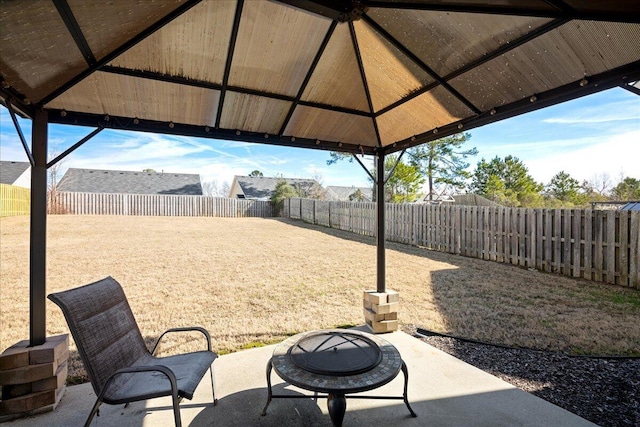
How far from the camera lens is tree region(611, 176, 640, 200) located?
18.4 meters

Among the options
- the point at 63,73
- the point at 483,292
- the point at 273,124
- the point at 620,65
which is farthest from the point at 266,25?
the point at 483,292

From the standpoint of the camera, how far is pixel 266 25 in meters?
2.22

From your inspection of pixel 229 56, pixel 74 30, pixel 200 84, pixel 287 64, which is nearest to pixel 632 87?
pixel 287 64

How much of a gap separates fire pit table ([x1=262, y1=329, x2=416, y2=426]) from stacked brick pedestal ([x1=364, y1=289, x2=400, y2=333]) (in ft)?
4.09

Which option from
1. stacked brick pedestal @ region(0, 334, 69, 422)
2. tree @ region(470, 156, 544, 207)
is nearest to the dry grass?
stacked brick pedestal @ region(0, 334, 69, 422)

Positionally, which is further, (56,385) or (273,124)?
(273,124)

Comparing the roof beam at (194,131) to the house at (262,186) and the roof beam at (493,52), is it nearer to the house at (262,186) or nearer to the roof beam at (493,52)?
the roof beam at (493,52)

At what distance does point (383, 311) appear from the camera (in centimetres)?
368

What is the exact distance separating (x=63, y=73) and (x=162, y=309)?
357 centimetres

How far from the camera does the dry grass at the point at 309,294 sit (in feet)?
12.5

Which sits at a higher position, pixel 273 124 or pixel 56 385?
pixel 273 124

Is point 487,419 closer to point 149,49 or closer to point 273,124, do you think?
point 273,124

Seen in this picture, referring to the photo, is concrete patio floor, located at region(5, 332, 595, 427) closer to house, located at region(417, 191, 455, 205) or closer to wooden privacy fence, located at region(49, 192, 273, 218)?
house, located at region(417, 191, 455, 205)

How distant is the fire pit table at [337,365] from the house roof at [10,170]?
86.7 ft
